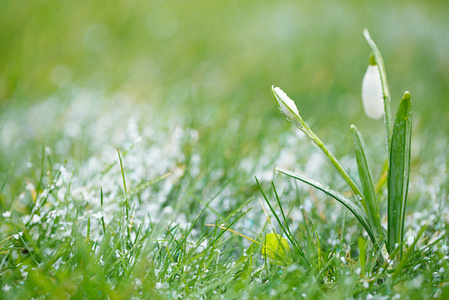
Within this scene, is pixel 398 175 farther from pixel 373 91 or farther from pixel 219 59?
pixel 219 59

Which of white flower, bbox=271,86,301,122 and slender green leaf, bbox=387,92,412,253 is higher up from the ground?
white flower, bbox=271,86,301,122

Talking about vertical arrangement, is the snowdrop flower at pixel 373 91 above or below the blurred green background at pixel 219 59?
below

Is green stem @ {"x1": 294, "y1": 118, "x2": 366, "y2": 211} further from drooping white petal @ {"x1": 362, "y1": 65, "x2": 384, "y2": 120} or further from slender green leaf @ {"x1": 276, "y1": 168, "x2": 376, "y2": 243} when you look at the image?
drooping white petal @ {"x1": 362, "y1": 65, "x2": 384, "y2": 120}

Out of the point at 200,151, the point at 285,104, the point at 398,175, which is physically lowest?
the point at 398,175

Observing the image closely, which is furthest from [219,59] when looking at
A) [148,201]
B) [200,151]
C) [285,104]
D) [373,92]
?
[285,104]

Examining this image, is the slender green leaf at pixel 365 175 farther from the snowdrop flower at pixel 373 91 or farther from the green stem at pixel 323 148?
the snowdrop flower at pixel 373 91

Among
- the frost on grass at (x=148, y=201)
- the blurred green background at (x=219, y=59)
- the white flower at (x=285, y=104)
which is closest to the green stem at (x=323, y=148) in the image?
the white flower at (x=285, y=104)

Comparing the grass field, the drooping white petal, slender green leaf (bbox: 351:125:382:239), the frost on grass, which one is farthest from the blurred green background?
slender green leaf (bbox: 351:125:382:239)
